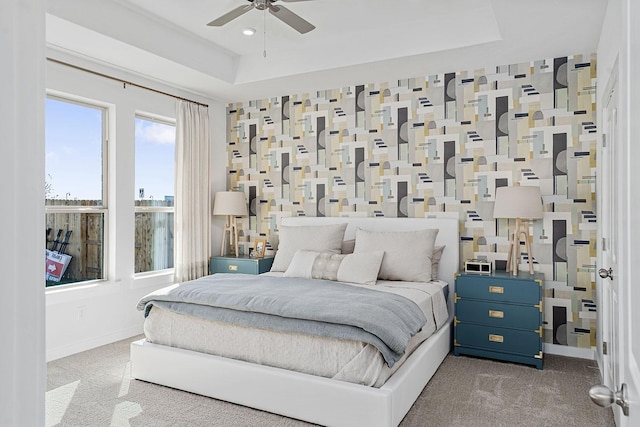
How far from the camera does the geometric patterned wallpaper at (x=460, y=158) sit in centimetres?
392

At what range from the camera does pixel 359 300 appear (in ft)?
9.68

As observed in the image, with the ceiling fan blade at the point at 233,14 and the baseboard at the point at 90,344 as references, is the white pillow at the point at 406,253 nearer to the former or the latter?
the ceiling fan blade at the point at 233,14

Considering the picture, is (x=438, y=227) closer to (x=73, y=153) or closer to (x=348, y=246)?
(x=348, y=246)

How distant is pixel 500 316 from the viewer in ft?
12.2

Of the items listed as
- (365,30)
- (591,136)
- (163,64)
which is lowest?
(591,136)

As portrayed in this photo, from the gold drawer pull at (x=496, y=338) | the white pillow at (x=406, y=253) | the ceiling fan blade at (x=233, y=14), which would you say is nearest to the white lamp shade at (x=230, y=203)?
the white pillow at (x=406, y=253)

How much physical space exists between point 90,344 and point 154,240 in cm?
124

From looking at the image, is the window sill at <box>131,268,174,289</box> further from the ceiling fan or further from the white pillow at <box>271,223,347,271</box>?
the ceiling fan

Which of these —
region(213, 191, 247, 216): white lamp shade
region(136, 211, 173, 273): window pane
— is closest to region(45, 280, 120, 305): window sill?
region(136, 211, 173, 273): window pane

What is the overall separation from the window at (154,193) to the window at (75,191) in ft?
1.35

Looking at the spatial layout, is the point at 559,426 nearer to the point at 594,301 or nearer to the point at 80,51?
the point at 594,301

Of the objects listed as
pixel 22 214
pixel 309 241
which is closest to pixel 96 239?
pixel 309 241

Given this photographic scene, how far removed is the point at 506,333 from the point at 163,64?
3.81m

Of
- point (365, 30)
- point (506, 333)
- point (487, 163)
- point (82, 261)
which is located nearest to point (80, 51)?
point (82, 261)
